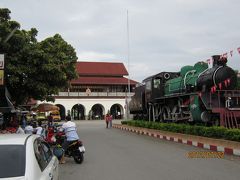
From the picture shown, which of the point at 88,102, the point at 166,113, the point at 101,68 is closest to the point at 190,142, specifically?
the point at 166,113

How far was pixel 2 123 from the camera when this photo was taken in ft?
73.6

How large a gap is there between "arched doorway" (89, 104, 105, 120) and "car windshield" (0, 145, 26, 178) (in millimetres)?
63503

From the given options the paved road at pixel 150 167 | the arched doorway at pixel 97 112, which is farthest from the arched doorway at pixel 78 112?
the paved road at pixel 150 167

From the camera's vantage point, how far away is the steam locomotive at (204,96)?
17.2 metres

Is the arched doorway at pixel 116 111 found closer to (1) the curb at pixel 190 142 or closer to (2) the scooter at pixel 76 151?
(1) the curb at pixel 190 142

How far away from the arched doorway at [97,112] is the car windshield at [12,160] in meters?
63.5

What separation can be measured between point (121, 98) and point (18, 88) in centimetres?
4227

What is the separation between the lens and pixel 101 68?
6831 cm

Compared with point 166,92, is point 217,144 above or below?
below

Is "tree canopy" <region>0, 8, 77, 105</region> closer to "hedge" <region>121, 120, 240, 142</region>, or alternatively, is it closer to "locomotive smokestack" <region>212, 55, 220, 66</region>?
"hedge" <region>121, 120, 240, 142</region>

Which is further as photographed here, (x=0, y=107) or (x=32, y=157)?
(x=0, y=107)

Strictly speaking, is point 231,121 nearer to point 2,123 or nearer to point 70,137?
point 70,137

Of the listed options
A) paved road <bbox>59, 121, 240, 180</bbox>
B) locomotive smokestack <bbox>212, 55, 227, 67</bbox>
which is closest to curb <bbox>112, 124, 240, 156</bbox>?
paved road <bbox>59, 121, 240, 180</bbox>

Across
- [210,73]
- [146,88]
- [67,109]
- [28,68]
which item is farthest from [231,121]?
[67,109]
